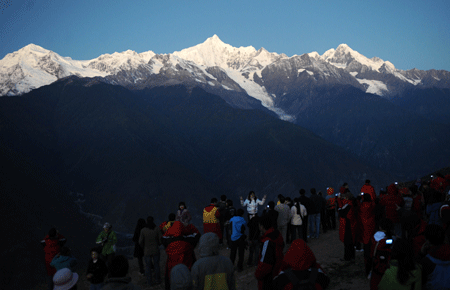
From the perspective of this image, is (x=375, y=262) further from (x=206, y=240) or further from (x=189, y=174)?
(x=189, y=174)

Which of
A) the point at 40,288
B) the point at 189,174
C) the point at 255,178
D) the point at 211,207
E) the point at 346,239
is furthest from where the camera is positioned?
the point at 255,178

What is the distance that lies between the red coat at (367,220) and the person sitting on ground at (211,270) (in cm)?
636

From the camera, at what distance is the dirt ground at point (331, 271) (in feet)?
34.9

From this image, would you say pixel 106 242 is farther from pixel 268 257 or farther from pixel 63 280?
pixel 268 257

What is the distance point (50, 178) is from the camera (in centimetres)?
9088

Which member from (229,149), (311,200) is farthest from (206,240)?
(229,149)

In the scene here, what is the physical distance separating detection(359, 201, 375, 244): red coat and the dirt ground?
117 centimetres

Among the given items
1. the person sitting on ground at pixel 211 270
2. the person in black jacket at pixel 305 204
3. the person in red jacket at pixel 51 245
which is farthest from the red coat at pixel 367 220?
the person in red jacket at pixel 51 245

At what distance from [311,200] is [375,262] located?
8812 millimetres

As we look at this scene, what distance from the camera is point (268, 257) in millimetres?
6910

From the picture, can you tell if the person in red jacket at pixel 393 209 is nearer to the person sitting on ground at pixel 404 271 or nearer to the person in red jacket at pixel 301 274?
the person sitting on ground at pixel 404 271

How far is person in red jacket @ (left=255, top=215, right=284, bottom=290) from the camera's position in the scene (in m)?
6.84

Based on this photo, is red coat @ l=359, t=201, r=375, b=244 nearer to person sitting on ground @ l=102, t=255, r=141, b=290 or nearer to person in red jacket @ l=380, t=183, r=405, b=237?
person in red jacket @ l=380, t=183, r=405, b=237

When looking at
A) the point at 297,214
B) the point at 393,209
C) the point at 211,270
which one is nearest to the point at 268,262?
the point at 211,270
